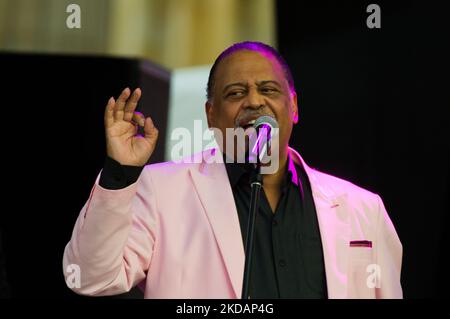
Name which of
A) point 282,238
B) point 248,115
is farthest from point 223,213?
point 248,115

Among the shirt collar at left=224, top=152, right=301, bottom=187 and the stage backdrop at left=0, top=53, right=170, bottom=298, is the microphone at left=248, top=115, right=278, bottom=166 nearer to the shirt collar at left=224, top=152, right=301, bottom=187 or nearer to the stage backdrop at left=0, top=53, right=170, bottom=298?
the shirt collar at left=224, top=152, right=301, bottom=187

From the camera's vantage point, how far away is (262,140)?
1534mm

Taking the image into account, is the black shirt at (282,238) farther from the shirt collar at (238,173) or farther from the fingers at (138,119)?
the fingers at (138,119)

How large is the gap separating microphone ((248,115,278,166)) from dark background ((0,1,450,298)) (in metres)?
1.20

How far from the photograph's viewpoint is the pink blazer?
5.29ft

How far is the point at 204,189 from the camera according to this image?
1.86m

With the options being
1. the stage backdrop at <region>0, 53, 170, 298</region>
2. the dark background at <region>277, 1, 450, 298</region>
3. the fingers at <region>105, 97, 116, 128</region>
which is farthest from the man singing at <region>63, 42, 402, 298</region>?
the stage backdrop at <region>0, 53, 170, 298</region>

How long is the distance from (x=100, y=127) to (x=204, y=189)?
1.29 meters

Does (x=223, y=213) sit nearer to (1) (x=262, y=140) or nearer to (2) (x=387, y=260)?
(1) (x=262, y=140)

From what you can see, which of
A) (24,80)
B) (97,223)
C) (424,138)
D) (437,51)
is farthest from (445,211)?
(24,80)

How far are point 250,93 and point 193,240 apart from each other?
484 millimetres

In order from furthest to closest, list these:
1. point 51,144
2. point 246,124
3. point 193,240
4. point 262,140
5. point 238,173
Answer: point 51,144
point 238,173
point 246,124
point 193,240
point 262,140

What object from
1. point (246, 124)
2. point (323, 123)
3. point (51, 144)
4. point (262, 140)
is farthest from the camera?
point (51, 144)

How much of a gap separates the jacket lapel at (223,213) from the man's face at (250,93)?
16 centimetres
